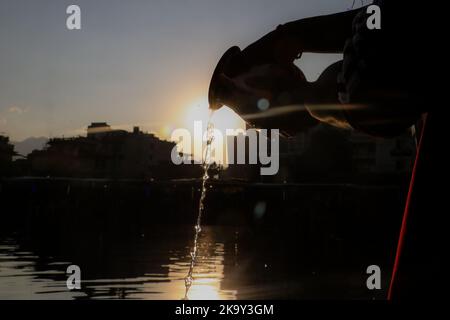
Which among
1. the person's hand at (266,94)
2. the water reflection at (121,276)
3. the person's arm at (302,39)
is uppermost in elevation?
the person's arm at (302,39)

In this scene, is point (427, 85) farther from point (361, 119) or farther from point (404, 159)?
point (404, 159)

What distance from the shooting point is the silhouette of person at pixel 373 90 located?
82 cm

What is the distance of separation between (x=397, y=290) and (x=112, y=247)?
99.8 feet

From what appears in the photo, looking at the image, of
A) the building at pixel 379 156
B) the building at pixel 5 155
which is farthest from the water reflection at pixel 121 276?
the building at pixel 5 155

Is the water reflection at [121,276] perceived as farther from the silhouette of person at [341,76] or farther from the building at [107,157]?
the building at [107,157]

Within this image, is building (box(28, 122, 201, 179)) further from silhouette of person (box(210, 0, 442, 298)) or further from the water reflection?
silhouette of person (box(210, 0, 442, 298))

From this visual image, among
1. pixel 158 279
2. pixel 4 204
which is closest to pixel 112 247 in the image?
pixel 158 279

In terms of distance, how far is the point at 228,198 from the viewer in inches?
2131

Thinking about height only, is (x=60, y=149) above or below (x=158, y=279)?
above

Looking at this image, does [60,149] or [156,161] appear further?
[156,161]

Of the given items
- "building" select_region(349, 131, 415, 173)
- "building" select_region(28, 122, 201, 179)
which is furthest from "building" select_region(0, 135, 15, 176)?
"building" select_region(349, 131, 415, 173)

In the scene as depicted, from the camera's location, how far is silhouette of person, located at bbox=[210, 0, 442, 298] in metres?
0.82
